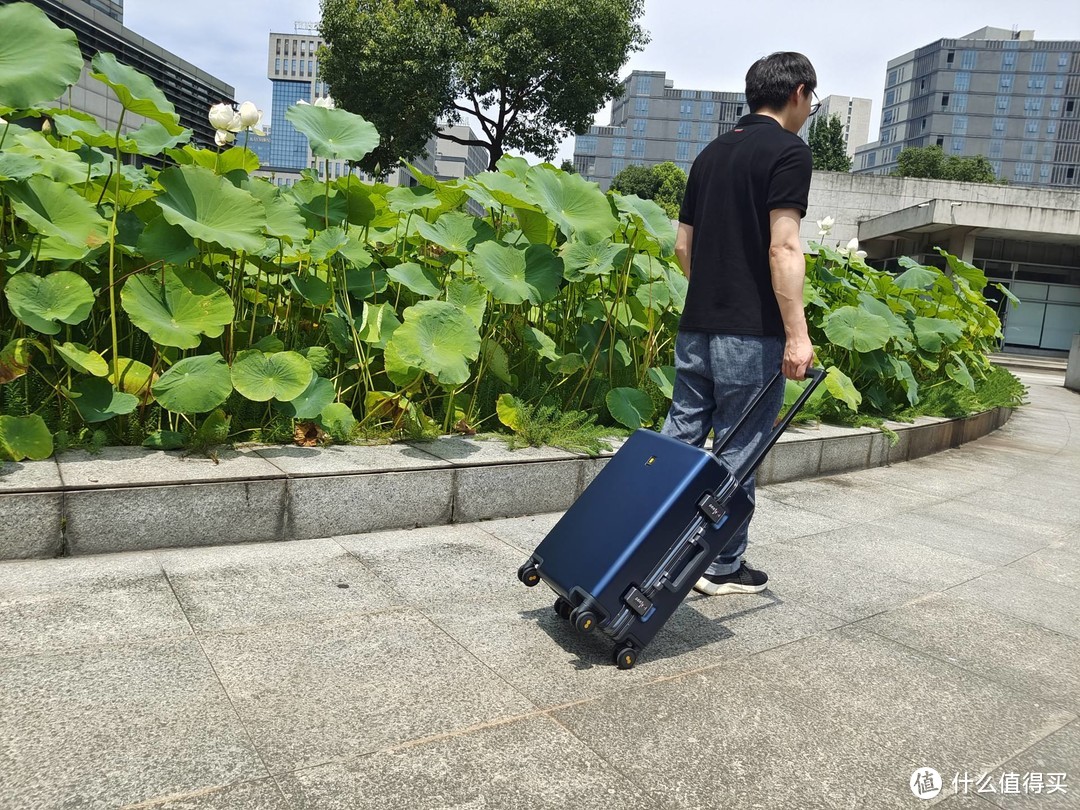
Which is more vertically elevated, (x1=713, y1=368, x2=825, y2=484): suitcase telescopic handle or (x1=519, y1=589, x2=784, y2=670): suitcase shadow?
(x1=713, y1=368, x2=825, y2=484): suitcase telescopic handle

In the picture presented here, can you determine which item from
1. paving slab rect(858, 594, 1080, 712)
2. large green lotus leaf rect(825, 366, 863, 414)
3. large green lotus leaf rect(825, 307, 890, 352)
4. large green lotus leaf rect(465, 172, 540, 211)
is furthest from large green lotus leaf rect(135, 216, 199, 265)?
large green lotus leaf rect(825, 307, 890, 352)

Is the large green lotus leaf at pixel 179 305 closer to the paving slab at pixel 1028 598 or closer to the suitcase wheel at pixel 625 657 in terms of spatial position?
the suitcase wheel at pixel 625 657

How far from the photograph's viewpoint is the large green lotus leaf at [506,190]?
3.99 metres

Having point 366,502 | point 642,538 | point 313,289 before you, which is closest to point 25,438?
point 366,502

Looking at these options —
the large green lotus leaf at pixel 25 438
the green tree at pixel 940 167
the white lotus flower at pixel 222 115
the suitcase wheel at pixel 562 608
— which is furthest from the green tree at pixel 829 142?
the large green lotus leaf at pixel 25 438

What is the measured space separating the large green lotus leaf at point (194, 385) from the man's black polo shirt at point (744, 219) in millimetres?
1881

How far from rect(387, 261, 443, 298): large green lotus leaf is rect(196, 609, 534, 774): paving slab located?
6.03 ft

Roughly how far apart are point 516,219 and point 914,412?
4132 millimetres

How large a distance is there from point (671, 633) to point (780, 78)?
1.89 metres

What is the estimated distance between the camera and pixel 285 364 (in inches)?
139

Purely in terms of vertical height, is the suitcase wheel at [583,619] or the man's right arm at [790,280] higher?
the man's right arm at [790,280]

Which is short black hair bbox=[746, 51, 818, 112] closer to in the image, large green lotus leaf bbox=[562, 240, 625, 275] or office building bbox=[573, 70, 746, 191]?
large green lotus leaf bbox=[562, 240, 625, 275]

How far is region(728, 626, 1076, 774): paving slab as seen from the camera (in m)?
2.13

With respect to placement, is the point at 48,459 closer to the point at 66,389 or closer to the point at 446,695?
the point at 66,389
